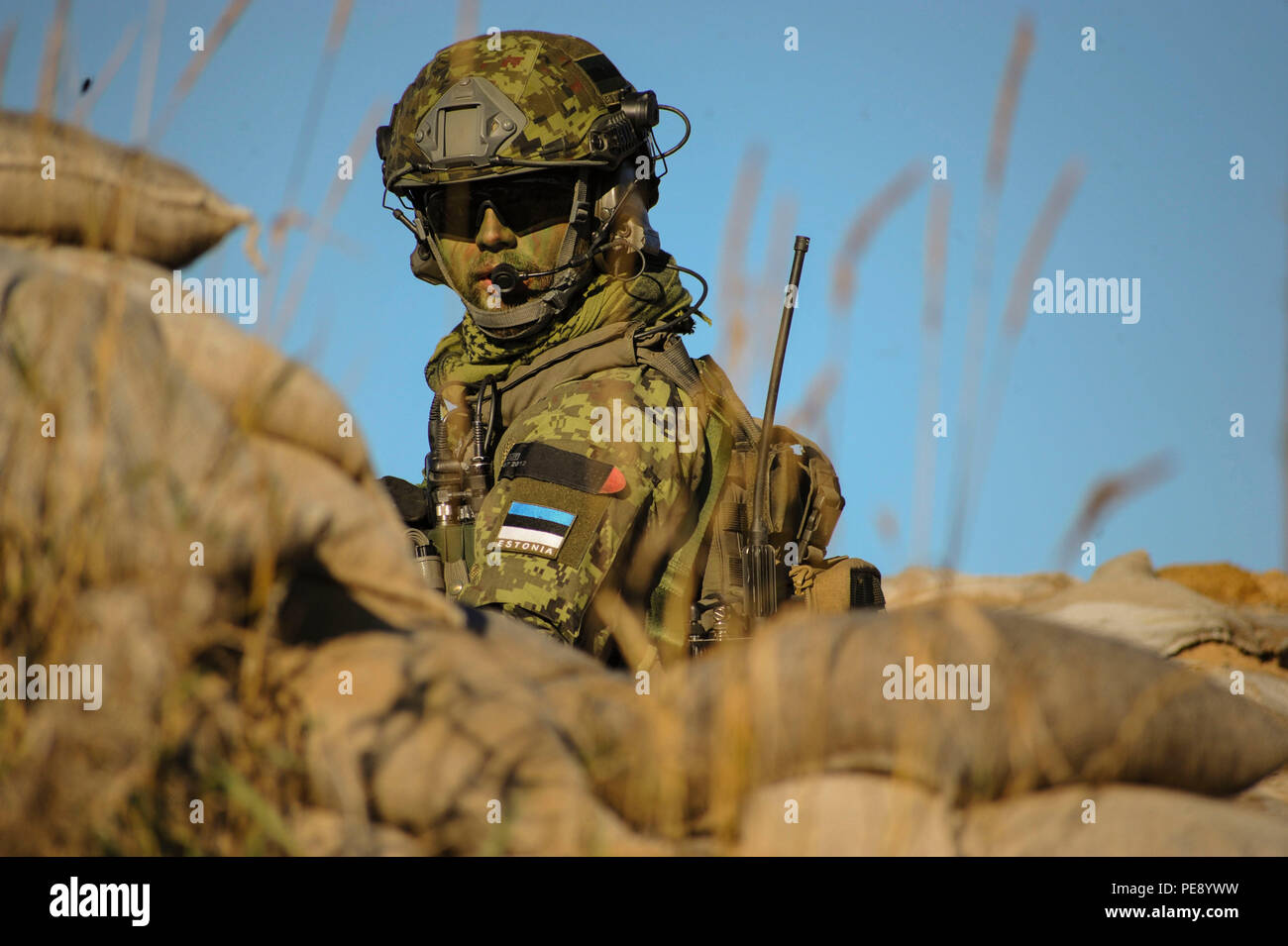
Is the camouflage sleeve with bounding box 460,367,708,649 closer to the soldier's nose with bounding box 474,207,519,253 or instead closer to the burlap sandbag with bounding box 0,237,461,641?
the soldier's nose with bounding box 474,207,519,253

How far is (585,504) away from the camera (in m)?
3.62

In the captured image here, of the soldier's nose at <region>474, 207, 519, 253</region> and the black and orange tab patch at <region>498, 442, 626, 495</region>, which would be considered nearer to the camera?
the black and orange tab patch at <region>498, 442, 626, 495</region>

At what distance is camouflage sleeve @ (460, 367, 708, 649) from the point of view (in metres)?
3.48

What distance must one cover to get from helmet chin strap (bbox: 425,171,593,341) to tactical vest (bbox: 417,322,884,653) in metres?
0.15

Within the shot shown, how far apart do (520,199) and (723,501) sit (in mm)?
1412

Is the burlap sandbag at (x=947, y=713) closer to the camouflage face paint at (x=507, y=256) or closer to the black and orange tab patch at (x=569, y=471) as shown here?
the black and orange tab patch at (x=569, y=471)

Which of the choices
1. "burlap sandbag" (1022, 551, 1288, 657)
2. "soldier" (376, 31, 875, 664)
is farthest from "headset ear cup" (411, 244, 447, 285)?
"burlap sandbag" (1022, 551, 1288, 657)

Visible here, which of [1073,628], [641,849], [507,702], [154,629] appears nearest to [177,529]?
[154,629]

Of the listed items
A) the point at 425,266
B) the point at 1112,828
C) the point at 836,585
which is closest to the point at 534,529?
the point at 836,585

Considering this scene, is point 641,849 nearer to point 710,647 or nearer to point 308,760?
point 308,760

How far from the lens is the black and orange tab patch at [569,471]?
12.0ft

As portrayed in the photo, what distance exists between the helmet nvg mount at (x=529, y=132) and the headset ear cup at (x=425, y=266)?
10cm
